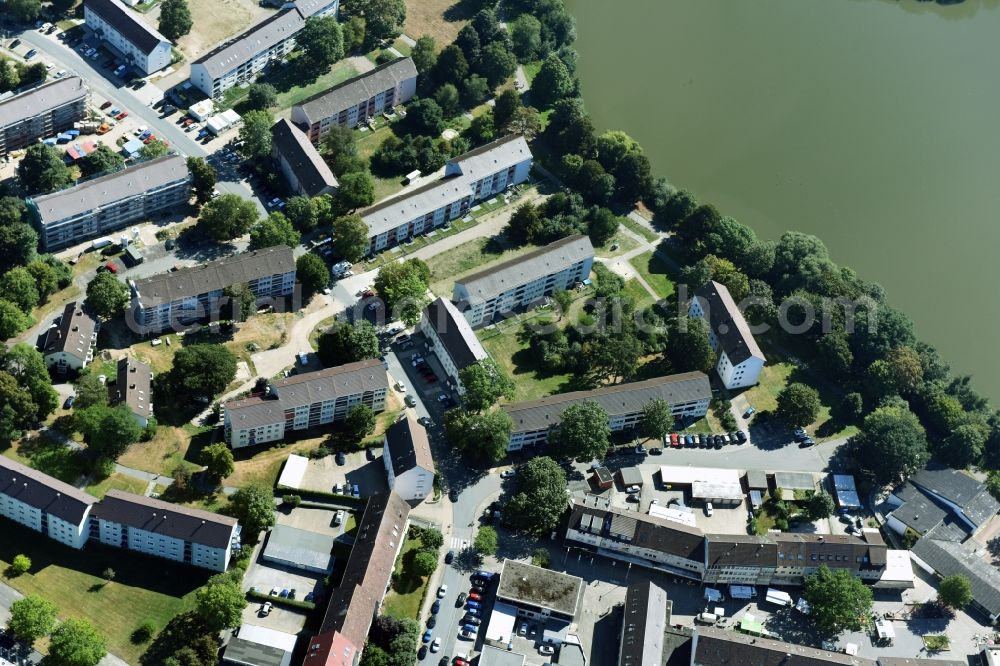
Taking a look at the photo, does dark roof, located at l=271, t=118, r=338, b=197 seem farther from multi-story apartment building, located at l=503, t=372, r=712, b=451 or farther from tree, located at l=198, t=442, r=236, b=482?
tree, located at l=198, t=442, r=236, b=482

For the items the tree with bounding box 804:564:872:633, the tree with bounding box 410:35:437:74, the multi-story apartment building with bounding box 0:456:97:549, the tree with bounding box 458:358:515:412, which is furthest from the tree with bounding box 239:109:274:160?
the tree with bounding box 804:564:872:633

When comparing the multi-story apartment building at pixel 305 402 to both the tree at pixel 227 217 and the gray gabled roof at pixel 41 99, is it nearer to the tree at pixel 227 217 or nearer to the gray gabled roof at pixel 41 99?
the tree at pixel 227 217

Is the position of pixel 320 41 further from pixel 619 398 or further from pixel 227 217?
pixel 619 398

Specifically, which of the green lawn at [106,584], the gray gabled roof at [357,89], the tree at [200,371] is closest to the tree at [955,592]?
the green lawn at [106,584]

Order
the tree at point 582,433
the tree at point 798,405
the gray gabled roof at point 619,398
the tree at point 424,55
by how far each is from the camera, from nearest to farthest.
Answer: the tree at point 582,433 → the gray gabled roof at point 619,398 → the tree at point 798,405 → the tree at point 424,55

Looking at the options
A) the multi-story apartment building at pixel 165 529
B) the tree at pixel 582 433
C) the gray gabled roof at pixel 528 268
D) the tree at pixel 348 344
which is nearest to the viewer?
the multi-story apartment building at pixel 165 529

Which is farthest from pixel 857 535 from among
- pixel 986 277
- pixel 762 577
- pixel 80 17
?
pixel 80 17

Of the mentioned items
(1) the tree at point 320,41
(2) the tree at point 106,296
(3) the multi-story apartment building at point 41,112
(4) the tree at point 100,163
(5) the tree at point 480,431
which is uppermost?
(1) the tree at point 320,41
